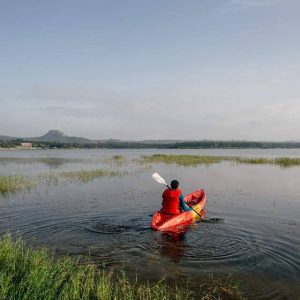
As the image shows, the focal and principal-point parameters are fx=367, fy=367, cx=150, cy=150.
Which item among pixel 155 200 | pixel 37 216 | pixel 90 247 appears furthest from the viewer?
pixel 155 200

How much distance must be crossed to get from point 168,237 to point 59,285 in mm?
6707

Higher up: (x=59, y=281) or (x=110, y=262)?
(x=59, y=281)

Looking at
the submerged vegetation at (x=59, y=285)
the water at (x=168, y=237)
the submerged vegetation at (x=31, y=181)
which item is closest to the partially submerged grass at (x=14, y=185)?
the submerged vegetation at (x=31, y=181)

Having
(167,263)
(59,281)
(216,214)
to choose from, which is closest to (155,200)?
(216,214)

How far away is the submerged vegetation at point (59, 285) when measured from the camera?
7020mm

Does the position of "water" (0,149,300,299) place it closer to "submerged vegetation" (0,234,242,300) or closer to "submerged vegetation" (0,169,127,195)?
"submerged vegetation" (0,234,242,300)

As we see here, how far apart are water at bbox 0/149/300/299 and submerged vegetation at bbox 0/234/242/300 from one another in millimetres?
771

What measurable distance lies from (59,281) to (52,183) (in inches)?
908

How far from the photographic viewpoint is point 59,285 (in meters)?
7.58

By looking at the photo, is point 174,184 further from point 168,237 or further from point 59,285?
point 59,285

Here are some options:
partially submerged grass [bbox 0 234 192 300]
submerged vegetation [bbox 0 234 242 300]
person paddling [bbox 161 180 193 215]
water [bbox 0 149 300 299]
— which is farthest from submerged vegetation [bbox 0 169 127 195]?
submerged vegetation [bbox 0 234 242 300]

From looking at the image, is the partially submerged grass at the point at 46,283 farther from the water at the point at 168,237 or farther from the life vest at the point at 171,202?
the life vest at the point at 171,202

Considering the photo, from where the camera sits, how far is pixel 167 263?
1100cm

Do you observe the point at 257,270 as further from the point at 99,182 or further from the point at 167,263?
the point at 99,182
